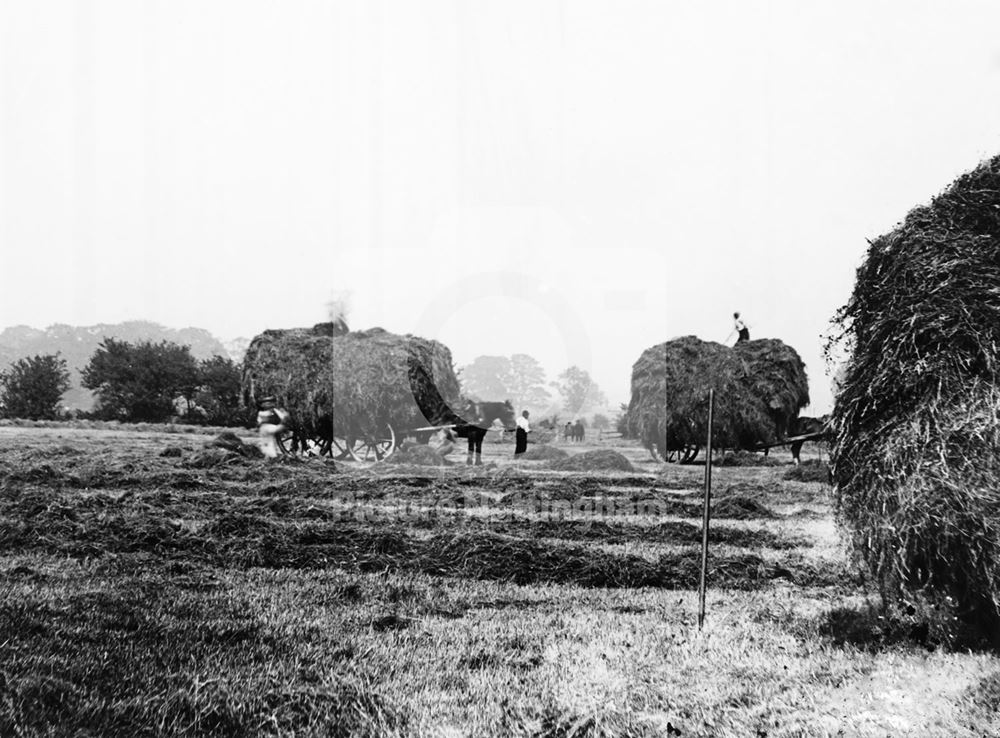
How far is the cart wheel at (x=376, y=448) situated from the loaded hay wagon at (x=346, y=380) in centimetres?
3

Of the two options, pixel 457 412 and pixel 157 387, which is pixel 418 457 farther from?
pixel 157 387

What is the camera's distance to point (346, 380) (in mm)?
14578

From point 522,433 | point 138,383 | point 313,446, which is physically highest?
point 138,383

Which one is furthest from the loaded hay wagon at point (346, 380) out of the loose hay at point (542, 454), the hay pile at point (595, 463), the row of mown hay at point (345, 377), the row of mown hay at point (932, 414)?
the row of mown hay at point (932, 414)

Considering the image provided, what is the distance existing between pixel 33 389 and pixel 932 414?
1885 cm

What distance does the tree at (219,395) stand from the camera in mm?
24500

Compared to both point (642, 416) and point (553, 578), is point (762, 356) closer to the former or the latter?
point (642, 416)

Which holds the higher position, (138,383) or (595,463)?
(138,383)

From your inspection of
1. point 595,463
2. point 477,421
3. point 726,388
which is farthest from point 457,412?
point 726,388

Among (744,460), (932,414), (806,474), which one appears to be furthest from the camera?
(744,460)

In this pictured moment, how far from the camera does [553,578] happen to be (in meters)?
6.27

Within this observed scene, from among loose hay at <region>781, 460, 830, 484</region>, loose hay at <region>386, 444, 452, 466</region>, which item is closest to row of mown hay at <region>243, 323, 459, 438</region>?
loose hay at <region>386, 444, 452, 466</region>

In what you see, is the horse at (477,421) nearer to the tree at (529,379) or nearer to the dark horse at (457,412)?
the dark horse at (457,412)

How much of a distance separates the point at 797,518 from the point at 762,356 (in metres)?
7.07
